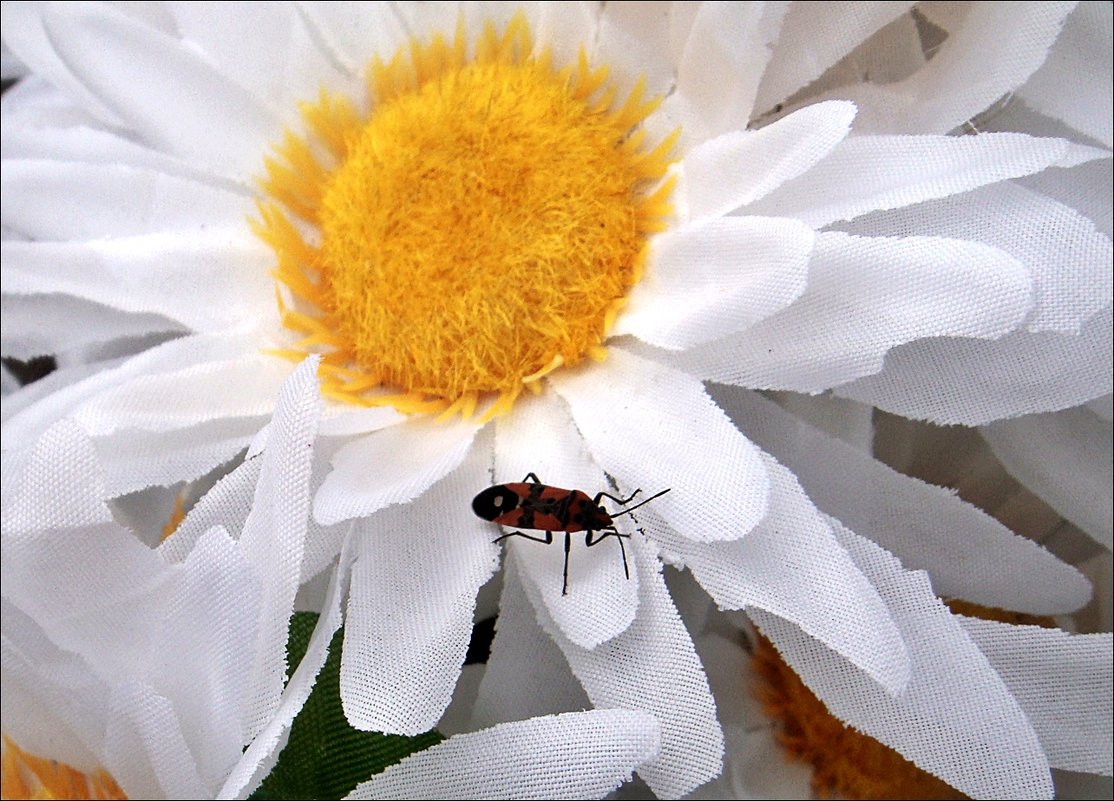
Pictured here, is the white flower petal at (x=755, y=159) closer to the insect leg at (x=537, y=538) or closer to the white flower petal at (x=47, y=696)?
the insect leg at (x=537, y=538)

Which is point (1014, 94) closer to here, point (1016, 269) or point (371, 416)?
point (1016, 269)

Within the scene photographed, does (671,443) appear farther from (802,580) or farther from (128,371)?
(128,371)

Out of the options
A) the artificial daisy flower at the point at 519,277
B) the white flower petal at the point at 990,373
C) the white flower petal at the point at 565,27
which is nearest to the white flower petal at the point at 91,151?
the artificial daisy flower at the point at 519,277

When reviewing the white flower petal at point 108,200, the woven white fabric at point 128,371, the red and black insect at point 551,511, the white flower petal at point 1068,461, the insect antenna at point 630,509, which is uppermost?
the white flower petal at point 108,200

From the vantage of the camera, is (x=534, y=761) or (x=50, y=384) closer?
(x=534, y=761)

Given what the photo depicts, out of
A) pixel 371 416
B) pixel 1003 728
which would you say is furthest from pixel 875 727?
pixel 371 416

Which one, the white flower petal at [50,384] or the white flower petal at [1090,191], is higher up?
the white flower petal at [50,384]

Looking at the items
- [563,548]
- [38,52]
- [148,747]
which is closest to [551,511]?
[563,548]
